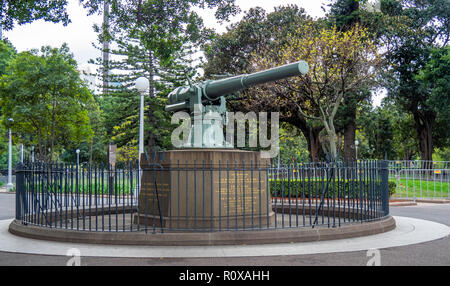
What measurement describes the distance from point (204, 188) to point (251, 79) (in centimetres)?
248

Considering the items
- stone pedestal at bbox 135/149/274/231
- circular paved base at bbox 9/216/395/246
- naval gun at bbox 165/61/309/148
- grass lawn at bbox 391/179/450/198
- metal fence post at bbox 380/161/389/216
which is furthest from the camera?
grass lawn at bbox 391/179/450/198

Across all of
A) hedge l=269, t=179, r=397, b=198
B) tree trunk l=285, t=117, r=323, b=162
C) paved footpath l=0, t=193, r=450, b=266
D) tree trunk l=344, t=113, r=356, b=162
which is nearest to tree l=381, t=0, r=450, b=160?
tree trunk l=344, t=113, r=356, b=162

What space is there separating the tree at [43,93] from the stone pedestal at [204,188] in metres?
21.4

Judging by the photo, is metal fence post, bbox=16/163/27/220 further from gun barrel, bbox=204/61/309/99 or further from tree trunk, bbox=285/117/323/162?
tree trunk, bbox=285/117/323/162

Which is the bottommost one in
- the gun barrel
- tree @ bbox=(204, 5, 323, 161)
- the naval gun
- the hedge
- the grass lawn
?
the grass lawn

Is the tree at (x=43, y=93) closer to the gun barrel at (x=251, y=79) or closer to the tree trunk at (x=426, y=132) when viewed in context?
the gun barrel at (x=251, y=79)

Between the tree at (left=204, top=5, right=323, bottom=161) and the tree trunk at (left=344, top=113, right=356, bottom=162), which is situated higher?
the tree at (left=204, top=5, right=323, bottom=161)

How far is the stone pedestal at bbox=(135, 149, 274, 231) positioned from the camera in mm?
9086

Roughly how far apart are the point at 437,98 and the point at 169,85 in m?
20.4

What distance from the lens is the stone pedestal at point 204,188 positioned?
9.09 metres

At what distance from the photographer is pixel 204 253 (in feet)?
24.4

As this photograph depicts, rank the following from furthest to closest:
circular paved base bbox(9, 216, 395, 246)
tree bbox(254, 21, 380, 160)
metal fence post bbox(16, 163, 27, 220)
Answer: tree bbox(254, 21, 380, 160) < metal fence post bbox(16, 163, 27, 220) < circular paved base bbox(9, 216, 395, 246)

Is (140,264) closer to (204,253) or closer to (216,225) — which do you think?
(204,253)

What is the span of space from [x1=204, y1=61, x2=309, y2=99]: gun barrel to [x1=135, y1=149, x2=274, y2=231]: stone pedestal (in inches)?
56.2
